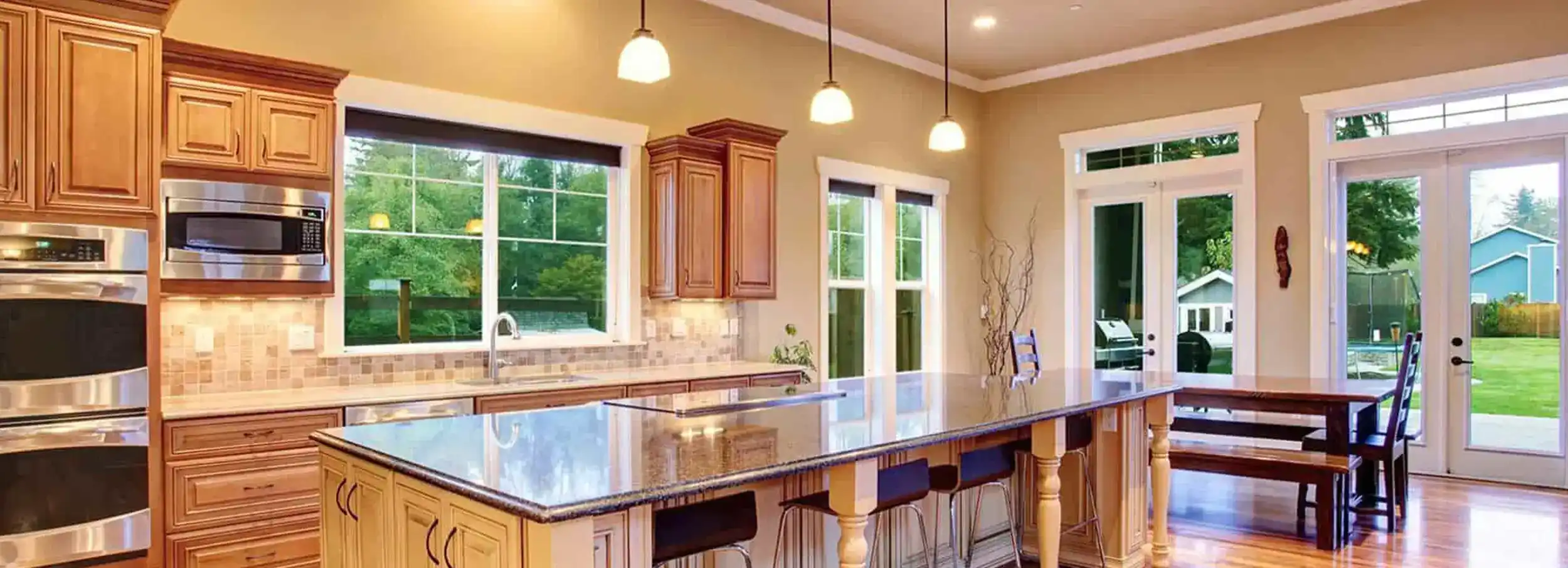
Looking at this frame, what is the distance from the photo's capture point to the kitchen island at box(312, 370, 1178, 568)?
1.81 meters

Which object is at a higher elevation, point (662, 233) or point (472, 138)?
point (472, 138)

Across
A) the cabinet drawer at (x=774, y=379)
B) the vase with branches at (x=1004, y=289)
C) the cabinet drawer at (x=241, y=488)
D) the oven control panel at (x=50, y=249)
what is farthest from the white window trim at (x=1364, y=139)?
the oven control panel at (x=50, y=249)

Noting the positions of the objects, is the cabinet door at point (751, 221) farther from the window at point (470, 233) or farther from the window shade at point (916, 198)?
the window shade at point (916, 198)

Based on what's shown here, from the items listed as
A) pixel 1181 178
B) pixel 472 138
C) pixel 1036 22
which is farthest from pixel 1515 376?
pixel 472 138

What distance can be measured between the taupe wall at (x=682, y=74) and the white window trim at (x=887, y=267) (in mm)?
77

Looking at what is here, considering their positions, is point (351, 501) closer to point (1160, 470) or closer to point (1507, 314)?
point (1160, 470)

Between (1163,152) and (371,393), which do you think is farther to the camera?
(1163,152)

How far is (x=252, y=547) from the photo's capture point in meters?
3.29

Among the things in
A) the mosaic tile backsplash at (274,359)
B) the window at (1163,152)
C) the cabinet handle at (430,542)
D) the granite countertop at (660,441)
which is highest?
the window at (1163,152)

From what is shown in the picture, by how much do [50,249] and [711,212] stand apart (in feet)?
9.80

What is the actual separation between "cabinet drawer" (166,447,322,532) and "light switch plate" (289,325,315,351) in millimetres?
650

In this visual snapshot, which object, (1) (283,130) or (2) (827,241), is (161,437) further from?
(2) (827,241)

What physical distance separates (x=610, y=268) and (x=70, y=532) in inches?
107

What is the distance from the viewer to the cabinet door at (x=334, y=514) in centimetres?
244
